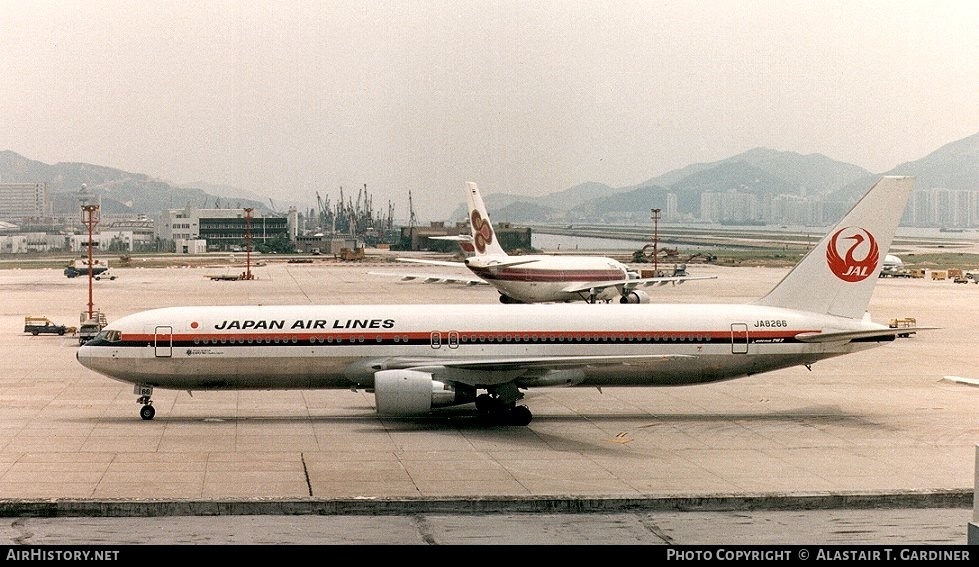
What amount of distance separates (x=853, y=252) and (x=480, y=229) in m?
49.3

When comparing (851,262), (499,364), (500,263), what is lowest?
(499,364)

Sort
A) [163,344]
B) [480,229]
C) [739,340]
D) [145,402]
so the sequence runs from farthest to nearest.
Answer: [480,229], [739,340], [145,402], [163,344]

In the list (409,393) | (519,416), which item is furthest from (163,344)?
(519,416)

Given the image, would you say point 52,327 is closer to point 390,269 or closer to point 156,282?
point 156,282

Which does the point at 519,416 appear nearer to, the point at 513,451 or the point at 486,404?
the point at 486,404

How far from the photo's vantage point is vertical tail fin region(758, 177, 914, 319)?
A: 132 feet

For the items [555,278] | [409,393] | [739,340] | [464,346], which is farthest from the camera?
[555,278]

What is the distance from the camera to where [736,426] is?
37781mm

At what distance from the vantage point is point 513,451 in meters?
32.9

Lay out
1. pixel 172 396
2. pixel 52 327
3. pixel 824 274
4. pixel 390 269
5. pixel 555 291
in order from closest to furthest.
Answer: pixel 824 274 < pixel 172 396 < pixel 52 327 < pixel 555 291 < pixel 390 269

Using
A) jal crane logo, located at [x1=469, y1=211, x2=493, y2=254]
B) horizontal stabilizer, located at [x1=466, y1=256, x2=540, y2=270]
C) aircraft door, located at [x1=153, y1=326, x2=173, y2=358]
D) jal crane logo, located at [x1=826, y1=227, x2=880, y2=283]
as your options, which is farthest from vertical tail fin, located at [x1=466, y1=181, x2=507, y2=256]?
aircraft door, located at [x1=153, y1=326, x2=173, y2=358]

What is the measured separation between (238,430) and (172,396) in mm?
8503

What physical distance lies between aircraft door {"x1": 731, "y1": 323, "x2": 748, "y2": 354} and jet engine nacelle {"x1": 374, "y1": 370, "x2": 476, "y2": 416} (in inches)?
382
